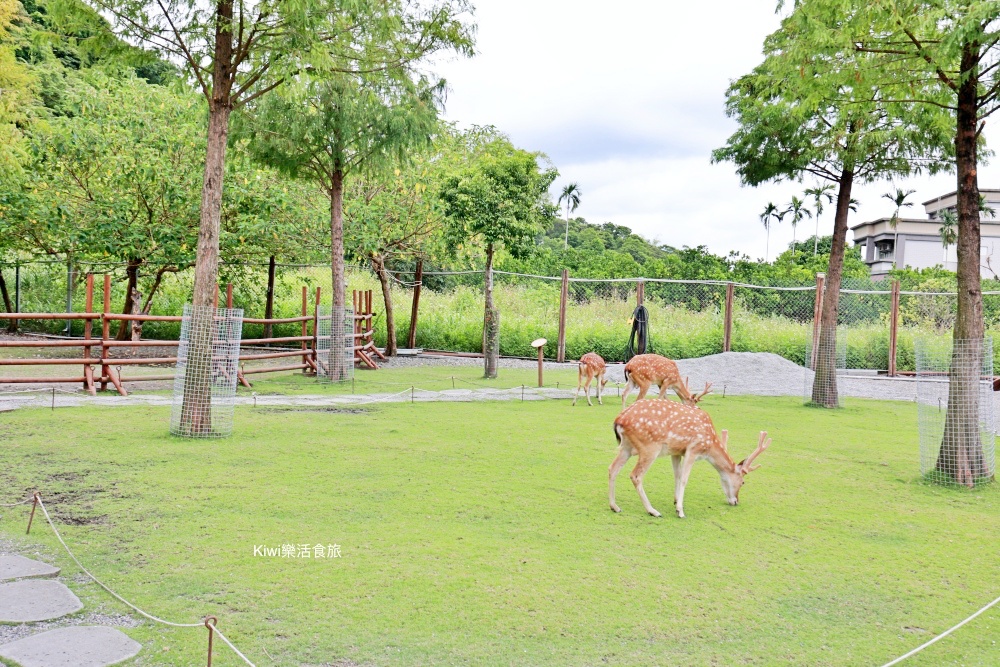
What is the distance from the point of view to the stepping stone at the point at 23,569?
4.28 meters

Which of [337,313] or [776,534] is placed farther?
[337,313]

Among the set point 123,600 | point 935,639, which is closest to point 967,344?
point 935,639

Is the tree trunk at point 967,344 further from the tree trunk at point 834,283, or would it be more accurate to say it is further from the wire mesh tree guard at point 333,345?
the wire mesh tree guard at point 333,345

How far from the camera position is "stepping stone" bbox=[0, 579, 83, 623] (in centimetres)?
377

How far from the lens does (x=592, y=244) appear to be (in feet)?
138

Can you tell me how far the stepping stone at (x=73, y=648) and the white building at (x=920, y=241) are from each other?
38.8 m

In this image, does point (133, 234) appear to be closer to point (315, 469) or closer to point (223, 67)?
point (223, 67)

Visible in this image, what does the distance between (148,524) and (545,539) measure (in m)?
2.41

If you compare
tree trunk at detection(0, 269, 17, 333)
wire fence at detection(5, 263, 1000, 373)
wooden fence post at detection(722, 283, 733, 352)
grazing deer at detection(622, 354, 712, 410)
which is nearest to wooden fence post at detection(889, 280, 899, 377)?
wire fence at detection(5, 263, 1000, 373)

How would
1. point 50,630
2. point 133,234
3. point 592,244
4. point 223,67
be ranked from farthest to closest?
point 592,244 < point 133,234 < point 223,67 < point 50,630

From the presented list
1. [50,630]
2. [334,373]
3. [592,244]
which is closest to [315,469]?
[50,630]

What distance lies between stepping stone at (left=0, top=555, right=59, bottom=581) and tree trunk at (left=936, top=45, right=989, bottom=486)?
22.1 feet

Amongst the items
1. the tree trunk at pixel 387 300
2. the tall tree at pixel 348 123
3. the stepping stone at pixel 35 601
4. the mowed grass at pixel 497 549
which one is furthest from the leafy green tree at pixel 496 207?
the stepping stone at pixel 35 601

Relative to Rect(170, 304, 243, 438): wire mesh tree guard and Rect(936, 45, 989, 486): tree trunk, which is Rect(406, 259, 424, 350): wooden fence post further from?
Rect(936, 45, 989, 486): tree trunk
